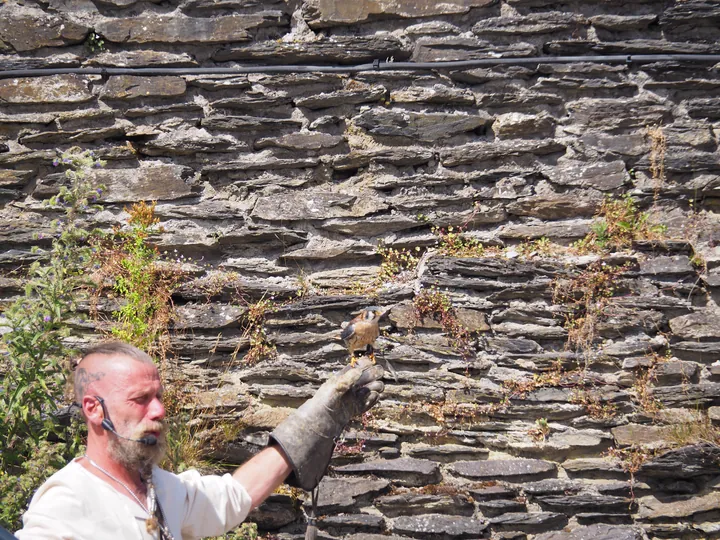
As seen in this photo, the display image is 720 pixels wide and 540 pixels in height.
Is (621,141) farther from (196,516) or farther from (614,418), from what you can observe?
(196,516)

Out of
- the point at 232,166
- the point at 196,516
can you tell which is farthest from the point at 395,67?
the point at 196,516

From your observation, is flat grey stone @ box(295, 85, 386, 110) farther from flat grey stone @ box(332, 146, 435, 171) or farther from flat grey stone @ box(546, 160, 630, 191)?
flat grey stone @ box(546, 160, 630, 191)

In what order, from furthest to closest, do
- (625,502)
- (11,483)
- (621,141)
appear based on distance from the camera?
(621,141) < (625,502) < (11,483)

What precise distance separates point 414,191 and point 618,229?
4.19 ft

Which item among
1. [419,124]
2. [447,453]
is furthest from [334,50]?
[447,453]

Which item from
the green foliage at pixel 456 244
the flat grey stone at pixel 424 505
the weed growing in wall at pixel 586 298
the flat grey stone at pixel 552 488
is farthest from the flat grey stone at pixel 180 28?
the flat grey stone at pixel 552 488

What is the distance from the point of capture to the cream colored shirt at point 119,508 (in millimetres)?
2121

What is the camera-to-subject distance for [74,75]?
16.1 ft

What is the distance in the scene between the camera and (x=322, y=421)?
293 centimetres

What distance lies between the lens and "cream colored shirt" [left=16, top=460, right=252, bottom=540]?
2.12 meters

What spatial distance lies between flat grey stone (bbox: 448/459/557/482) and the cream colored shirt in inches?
64.4

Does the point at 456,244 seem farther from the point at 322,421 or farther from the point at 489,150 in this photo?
the point at 322,421

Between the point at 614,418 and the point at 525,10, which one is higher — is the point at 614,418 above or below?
below

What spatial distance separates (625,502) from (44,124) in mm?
4234
